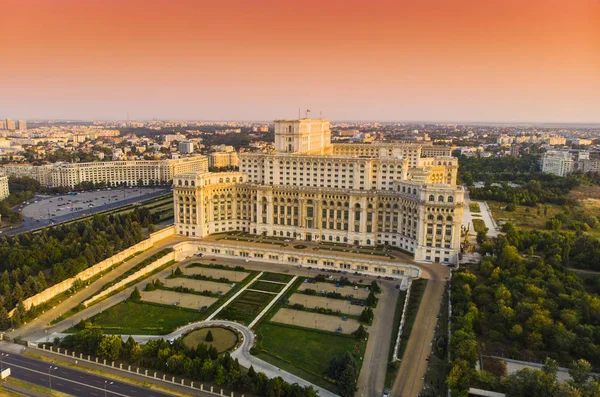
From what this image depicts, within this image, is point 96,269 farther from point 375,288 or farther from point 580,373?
point 580,373

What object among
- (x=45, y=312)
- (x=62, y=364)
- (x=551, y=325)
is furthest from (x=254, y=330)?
(x=551, y=325)

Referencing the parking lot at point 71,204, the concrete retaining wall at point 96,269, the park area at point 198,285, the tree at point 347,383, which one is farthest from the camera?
the parking lot at point 71,204

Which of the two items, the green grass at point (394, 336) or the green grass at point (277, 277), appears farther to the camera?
the green grass at point (277, 277)

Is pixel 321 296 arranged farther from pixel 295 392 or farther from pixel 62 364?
pixel 62 364

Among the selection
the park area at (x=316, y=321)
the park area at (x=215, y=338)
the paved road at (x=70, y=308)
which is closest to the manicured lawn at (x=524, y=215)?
the park area at (x=316, y=321)

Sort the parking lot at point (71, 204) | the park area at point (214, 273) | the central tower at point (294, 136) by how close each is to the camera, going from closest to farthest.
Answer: the park area at point (214, 273) < the central tower at point (294, 136) < the parking lot at point (71, 204)

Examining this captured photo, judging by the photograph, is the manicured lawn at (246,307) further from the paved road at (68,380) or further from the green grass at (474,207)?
the green grass at (474,207)

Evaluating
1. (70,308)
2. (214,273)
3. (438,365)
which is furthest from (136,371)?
(438,365)
